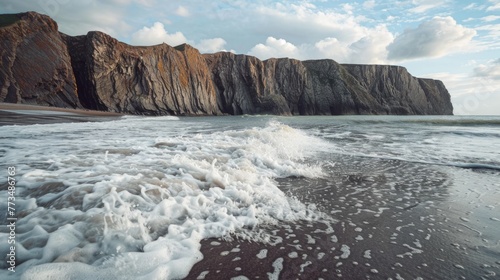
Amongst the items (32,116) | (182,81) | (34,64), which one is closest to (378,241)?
(32,116)

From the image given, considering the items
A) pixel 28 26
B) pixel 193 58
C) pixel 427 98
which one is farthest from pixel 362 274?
pixel 427 98

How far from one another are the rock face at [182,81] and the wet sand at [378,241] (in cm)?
4237

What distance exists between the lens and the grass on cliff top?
114ft

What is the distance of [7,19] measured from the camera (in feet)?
119

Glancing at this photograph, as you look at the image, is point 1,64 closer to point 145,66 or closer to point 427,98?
point 145,66

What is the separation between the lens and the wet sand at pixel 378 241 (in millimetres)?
2371

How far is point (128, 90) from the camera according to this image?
50562mm

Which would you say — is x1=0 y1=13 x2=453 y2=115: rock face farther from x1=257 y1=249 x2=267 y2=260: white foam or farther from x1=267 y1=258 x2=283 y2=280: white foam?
x1=267 y1=258 x2=283 y2=280: white foam

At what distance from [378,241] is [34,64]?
45625mm

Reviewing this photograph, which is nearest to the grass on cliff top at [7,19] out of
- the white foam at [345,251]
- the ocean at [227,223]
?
the ocean at [227,223]

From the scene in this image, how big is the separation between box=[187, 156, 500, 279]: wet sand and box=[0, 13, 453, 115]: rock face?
139ft

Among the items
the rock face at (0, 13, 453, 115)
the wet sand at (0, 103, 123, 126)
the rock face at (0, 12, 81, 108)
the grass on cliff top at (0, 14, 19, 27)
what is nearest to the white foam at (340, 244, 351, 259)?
the wet sand at (0, 103, 123, 126)

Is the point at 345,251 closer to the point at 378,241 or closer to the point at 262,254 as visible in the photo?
the point at 378,241

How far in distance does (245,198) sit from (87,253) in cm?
217
